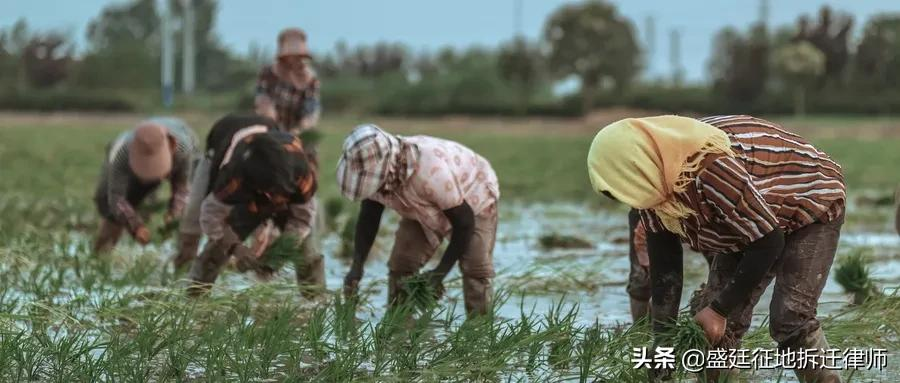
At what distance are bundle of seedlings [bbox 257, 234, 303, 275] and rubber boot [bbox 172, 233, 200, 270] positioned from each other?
1013mm

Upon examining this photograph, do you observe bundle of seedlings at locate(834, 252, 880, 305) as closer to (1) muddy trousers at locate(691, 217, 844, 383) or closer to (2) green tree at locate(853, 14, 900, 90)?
(1) muddy trousers at locate(691, 217, 844, 383)

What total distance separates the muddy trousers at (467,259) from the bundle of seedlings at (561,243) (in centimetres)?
366

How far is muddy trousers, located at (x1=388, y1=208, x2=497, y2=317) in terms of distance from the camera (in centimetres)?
623

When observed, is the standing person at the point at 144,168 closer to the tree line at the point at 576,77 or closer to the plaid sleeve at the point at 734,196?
the plaid sleeve at the point at 734,196

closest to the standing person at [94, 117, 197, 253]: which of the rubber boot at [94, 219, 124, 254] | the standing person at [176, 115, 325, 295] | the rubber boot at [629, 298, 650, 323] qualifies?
the rubber boot at [94, 219, 124, 254]

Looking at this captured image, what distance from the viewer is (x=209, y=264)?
6723mm

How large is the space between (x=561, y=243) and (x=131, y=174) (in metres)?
3.39

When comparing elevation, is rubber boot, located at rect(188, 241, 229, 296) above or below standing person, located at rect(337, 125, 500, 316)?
below

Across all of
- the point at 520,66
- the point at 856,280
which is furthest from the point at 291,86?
the point at 520,66

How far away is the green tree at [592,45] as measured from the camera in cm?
5625

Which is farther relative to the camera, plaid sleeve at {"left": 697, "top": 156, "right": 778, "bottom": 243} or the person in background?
the person in background

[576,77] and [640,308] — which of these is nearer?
[640,308]

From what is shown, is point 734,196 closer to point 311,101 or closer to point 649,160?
point 649,160

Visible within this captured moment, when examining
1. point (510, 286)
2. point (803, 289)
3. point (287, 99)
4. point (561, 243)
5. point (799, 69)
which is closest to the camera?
point (803, 289)
